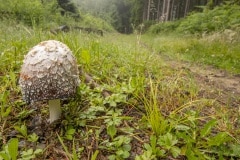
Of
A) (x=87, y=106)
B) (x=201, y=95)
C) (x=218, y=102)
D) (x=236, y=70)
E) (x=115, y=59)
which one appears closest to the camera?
(x=87, y=106)

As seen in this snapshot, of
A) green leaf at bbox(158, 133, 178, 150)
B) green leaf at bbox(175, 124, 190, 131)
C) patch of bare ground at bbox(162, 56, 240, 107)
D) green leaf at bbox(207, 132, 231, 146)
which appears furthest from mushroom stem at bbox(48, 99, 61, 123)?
patch of bare ground at bbox(162, 56, 240, 107)

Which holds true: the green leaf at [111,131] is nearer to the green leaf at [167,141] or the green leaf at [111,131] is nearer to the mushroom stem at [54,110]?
the green leaf at [167,141]

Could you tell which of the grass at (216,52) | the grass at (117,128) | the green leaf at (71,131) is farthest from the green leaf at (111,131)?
the grass at (216,52)

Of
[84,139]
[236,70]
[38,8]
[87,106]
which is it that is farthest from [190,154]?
[38,8]

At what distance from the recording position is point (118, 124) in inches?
75.7

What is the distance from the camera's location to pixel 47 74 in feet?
5.65

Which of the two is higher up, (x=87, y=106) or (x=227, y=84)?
(x=87, y=106)

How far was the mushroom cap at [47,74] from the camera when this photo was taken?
67.8 inches

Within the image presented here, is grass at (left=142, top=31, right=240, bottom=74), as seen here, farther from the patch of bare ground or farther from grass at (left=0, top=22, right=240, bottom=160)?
grass at (left=0, top=22, right=240, bottom=160)

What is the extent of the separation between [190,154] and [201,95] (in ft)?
4.58

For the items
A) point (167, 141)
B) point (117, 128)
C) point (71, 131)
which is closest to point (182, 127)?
point (167, 141)

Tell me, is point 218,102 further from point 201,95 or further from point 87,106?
point 87,106

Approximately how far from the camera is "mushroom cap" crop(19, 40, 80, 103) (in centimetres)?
172

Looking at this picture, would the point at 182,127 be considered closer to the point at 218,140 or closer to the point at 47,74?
the point at 218,140
